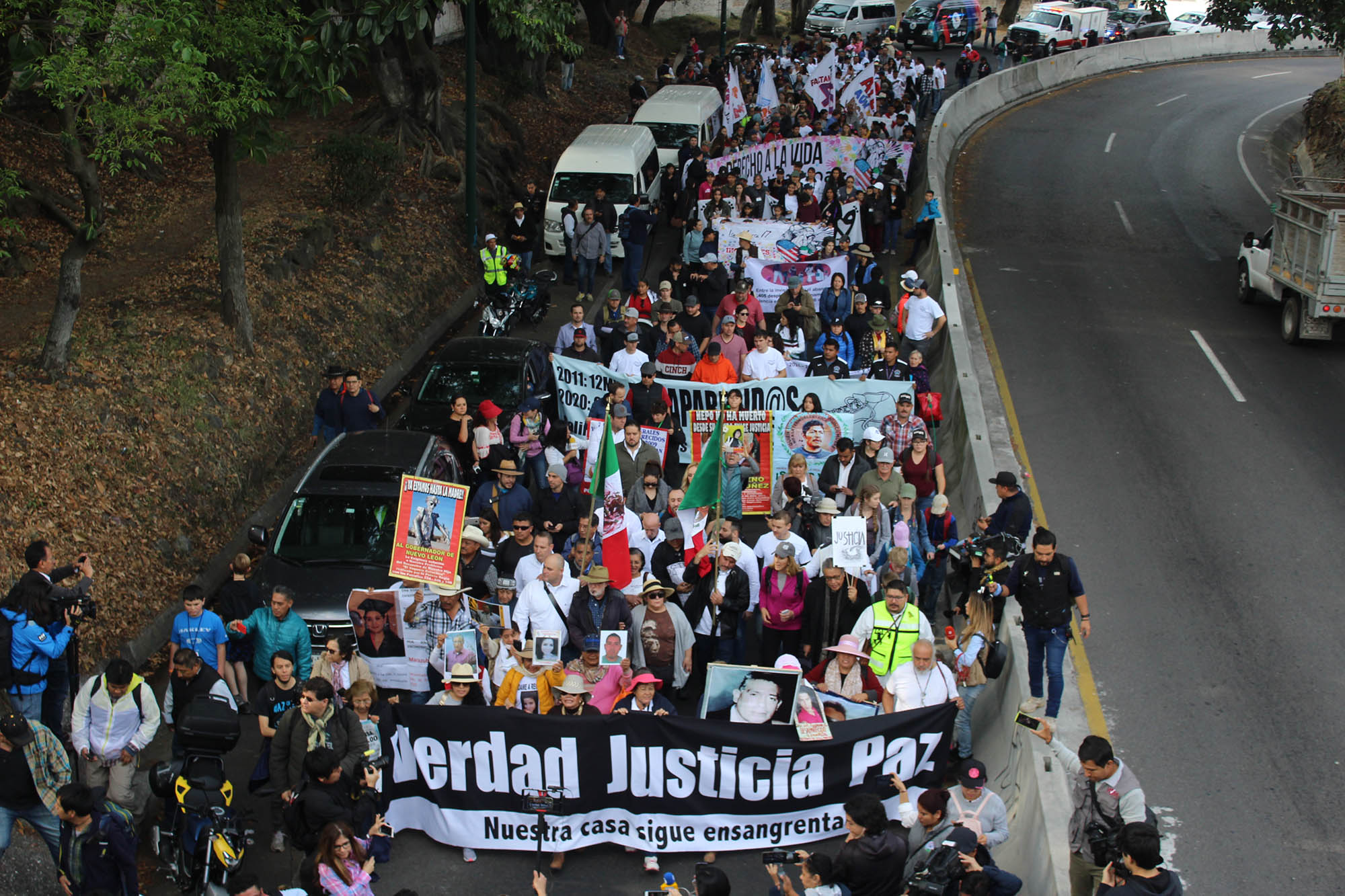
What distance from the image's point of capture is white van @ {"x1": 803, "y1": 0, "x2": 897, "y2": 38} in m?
47.5

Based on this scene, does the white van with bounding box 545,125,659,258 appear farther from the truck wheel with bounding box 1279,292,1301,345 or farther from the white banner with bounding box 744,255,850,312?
the truck wheel with bounding box 1279,292,1301,345

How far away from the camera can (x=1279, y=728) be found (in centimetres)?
1041

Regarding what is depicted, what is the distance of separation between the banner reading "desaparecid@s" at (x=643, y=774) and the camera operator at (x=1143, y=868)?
2549mm

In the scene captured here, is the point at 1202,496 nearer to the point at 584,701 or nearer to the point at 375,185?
the point at 584,701

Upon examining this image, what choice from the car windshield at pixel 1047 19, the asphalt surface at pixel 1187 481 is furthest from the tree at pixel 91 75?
the car windshield at pixel 1047 19

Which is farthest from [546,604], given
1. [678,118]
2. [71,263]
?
[678,118]

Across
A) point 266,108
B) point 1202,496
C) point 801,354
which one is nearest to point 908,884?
point 1202,496

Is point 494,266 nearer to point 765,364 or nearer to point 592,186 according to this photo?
point 592,186

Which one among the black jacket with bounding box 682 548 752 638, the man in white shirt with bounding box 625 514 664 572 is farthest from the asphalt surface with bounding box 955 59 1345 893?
the man in white shirt with bounding box 625 514 664 572

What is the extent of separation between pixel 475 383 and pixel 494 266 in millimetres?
4256

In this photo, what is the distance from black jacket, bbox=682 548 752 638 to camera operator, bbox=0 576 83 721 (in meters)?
4.84

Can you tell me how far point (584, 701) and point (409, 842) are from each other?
1.62 m

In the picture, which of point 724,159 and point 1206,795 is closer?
point 1206,795

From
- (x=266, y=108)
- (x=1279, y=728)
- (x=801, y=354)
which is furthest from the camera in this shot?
(x=801, y=354)
